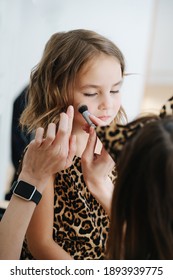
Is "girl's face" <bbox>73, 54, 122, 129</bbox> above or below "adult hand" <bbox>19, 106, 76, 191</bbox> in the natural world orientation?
above

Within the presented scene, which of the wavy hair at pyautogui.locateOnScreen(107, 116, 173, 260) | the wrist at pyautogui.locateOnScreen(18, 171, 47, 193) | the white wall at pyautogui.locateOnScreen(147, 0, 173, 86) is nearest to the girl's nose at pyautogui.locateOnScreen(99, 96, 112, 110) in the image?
the wrist at pyautogui.locateOnScreen(18, 171, 47, 193)

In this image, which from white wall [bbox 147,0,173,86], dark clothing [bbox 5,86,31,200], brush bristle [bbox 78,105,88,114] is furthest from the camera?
white wall [bbox 147,0,173,86]

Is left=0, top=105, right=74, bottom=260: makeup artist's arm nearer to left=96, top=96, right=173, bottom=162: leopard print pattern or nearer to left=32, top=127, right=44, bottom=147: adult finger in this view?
left=32, top=127, right=44, bottom=147: adult finger

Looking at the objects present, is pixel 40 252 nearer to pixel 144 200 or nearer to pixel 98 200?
pixel 98 200

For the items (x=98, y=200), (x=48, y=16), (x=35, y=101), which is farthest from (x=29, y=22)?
(x=98, y=200)

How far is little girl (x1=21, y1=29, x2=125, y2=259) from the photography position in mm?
940

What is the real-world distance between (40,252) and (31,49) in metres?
1.24

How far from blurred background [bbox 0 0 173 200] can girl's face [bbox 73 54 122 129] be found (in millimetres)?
717

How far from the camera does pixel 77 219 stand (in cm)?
96

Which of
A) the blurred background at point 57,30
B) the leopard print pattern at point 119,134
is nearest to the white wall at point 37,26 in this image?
the blurred background at point 57,30

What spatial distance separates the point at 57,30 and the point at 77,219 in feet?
4.04

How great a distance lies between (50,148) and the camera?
31.7 inches

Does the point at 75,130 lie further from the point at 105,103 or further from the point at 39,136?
the point at 39,136

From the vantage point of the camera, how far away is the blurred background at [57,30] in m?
1.80
